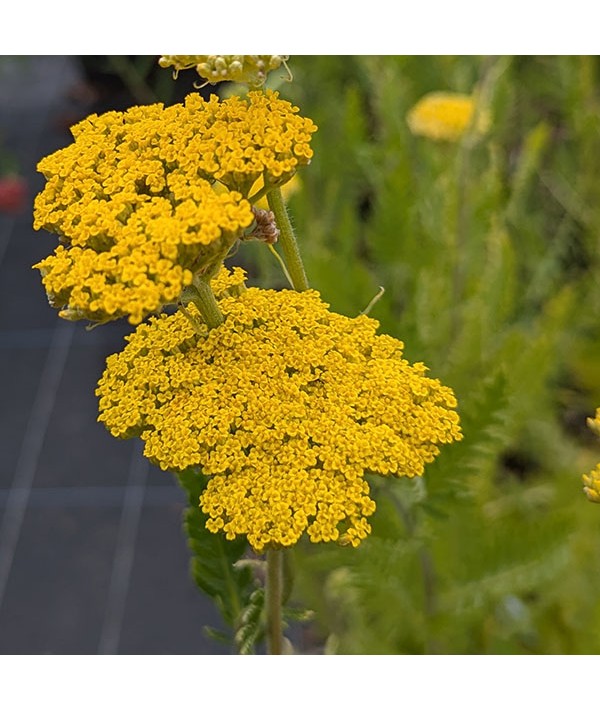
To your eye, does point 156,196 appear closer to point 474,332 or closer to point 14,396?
point 474,332

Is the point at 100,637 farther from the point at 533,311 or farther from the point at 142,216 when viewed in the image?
the point at 142,216

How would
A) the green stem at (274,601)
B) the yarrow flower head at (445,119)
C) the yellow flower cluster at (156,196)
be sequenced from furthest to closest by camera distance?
1. the yarrow flower head at (445,119)
2. the green stem at (274,601)
3. the yellow flower cluster at (156,196)

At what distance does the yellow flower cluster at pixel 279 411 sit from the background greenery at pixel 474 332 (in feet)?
0.45

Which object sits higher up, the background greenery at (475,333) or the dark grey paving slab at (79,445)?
the background greenery at (475,333)

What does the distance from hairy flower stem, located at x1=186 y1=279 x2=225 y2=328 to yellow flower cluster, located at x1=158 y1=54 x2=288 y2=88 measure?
0.09m

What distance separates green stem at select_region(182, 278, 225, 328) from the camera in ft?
1.27

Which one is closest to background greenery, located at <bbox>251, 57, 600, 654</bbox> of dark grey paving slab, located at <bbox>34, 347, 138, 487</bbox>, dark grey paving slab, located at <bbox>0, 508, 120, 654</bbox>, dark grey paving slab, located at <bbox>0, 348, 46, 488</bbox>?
dark grey paving slab, located at <bbox>0, 508, 120, 654</bbox>

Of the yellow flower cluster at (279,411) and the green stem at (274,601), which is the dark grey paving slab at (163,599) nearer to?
the green stem at (274,601)

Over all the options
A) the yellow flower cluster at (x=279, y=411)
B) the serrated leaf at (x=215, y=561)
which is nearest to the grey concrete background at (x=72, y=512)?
the serrated leaf at (x=215, y=561)

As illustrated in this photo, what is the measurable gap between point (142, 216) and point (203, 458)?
0.40 feet

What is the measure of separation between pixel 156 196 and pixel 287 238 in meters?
0.08

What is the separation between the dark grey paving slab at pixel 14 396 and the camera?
172 cm

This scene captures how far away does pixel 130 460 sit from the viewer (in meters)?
1.70

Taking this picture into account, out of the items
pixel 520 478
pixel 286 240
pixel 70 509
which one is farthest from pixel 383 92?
pixel 70 509
